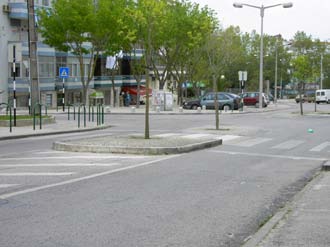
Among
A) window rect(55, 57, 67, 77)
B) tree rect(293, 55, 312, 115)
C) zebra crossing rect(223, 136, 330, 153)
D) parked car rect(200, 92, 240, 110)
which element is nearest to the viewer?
zebra crossing rect(223, 136, 330, 153)

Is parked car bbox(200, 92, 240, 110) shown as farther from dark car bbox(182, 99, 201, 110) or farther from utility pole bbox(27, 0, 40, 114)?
utility pole bbox(27, 0, 40, 114)

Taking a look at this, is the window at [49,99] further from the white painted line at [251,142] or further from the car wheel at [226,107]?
the white painted line at [251,142]

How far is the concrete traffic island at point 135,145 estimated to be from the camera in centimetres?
1573

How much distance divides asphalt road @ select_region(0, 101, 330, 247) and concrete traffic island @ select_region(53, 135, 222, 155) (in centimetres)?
48

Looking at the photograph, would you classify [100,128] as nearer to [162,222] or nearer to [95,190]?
[95,190]

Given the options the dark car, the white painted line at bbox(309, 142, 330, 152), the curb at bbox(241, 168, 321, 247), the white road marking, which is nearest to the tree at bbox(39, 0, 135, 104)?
the dark car

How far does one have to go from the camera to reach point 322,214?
8016 mm

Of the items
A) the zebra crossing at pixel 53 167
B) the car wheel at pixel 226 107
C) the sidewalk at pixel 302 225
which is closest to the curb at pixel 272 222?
the sidewalk at pixel 302 225

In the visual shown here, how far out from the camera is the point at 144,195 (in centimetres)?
961

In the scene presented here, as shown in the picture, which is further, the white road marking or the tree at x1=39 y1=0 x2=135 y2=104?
the tree at x1=39 y1=0 x2=135 y2=104

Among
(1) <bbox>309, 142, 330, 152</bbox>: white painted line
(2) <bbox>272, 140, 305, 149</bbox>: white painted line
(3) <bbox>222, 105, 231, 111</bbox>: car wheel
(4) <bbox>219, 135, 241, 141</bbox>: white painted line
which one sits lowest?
(1) <bbox>309, 142, 330, 152</bbox>: white painted line

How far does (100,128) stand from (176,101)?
46808mm

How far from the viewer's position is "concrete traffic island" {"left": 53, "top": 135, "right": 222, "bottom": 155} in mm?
15734

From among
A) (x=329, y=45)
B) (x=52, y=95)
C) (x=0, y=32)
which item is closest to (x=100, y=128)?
(x=0, y=32)
